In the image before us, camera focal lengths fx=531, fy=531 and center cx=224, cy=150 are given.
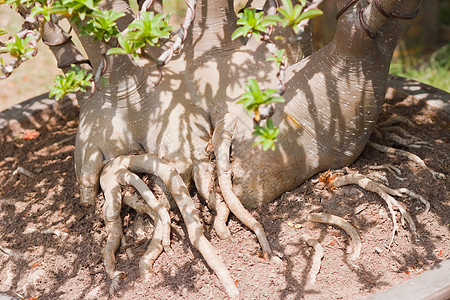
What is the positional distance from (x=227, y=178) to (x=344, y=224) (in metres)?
0.62

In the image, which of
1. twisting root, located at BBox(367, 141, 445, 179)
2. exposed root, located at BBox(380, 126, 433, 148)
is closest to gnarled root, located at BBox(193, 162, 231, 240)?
twisting root, located at BBox(367, 141, 445, 179)

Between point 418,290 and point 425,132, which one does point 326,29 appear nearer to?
point 425,132

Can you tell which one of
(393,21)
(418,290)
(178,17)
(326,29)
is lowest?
(178,17)

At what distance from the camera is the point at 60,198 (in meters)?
3.03

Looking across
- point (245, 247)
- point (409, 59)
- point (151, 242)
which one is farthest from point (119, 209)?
point (409, 59)

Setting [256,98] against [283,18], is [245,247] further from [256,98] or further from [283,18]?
[283,18]

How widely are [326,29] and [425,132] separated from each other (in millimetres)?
2304

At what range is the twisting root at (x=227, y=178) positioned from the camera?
256cm

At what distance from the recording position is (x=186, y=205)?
2.62 m

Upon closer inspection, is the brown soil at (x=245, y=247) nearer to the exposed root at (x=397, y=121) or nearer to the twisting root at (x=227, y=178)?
the twisting root at (x=227, y=178)

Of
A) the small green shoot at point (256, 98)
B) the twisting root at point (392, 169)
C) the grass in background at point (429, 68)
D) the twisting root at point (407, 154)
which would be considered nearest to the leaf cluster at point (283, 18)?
the small green shoot at point (256, 98)

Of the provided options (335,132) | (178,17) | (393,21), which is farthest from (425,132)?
(178,17)

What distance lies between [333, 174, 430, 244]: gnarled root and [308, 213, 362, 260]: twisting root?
6.6 inches

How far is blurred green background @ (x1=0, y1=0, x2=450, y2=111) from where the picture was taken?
5.38 m
